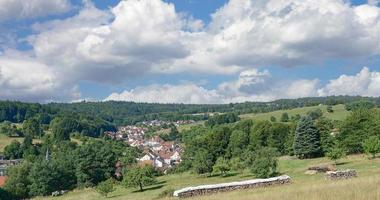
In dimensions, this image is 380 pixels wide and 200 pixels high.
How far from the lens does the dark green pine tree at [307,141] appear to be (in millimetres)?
66750

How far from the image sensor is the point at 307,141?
66625mm

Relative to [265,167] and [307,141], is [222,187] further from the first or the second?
[307,141]

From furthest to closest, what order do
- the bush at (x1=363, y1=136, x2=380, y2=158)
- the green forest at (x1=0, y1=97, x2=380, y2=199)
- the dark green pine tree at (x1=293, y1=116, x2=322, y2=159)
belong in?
1. the dark green pine tree at (x1=293, y1=116, x2=322, y2=159)
2. the green forest at (x1=0, y1=97, x2=380, y2=199)
3. the bush at (x1=363, y1=136, x2=380, y2=158)

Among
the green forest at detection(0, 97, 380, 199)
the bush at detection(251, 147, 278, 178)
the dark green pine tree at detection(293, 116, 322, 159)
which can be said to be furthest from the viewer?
the dark green pine tree at detection(293, 116, 322, 159)

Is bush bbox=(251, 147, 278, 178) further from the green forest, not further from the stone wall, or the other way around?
the stone wall

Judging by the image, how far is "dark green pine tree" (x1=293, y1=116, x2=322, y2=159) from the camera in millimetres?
66750

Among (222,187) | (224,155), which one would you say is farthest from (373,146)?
(224,155)

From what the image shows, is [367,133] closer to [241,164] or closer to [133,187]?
[241,164]

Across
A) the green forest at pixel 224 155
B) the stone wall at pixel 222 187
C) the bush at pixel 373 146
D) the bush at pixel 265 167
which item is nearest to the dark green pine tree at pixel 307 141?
the green forest at pixel 224 155

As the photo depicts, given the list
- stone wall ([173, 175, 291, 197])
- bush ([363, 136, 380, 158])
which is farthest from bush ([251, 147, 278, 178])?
stone wall ([173, 175, 291, 197])

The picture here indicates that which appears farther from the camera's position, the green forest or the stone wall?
the green forest

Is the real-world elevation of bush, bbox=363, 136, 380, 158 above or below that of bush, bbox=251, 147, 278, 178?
above

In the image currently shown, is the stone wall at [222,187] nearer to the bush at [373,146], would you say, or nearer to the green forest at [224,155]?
the green forest at [224,155]

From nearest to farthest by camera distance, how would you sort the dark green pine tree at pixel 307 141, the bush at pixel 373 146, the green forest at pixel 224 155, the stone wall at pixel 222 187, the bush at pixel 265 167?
the stone wall at pixel 222 187
the bush at pixel 265 167
the bush at pixel 373 146
the green forest at pixel 224 155
the dark green pine tree at pixel 307 141
